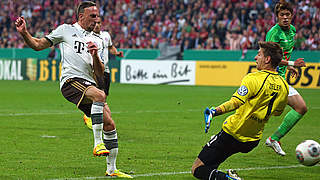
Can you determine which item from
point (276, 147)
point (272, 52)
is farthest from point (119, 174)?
point (276, 147)

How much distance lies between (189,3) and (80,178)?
27.7m

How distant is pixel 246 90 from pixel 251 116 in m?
0.38

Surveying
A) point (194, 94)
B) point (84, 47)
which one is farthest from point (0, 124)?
point (194, 94)

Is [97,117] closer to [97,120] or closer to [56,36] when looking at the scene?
[97,120]

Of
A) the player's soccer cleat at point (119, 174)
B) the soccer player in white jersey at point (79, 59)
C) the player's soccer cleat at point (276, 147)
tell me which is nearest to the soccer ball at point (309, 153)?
the player's soccer cleat at point (119, 174)

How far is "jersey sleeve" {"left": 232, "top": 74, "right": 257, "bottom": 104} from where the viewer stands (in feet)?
19.2

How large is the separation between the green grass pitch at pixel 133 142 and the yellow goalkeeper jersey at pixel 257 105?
1.30m

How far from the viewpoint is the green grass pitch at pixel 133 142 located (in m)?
7.67

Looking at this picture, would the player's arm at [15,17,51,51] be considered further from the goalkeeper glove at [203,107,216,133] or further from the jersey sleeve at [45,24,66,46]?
the goalkeeper glove at [203,107,216,133]

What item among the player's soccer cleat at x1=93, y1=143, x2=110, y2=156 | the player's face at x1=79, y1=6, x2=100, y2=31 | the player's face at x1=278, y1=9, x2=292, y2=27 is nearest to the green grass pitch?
the player's soccer cleat at x1=93, y1=143, x2=110, y2=156

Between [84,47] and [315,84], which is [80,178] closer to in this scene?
[84,47]

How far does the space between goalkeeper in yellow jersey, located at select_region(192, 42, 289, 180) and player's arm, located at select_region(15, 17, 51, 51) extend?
2.55 m

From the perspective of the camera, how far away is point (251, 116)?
6.17m

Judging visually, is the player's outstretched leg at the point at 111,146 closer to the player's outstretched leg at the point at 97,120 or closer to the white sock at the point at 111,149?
the white sock at the point at 111,149
